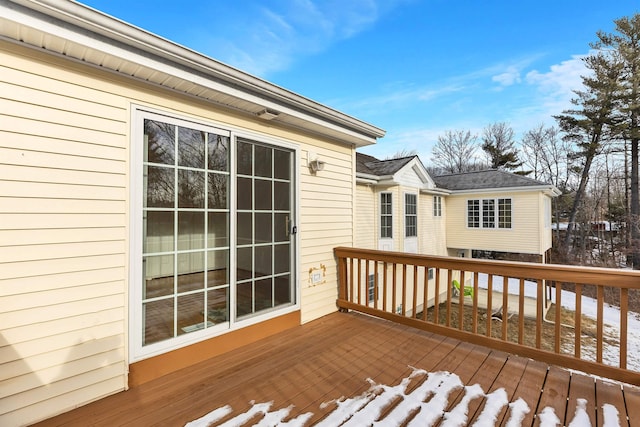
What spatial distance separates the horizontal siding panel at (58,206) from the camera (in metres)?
1.69

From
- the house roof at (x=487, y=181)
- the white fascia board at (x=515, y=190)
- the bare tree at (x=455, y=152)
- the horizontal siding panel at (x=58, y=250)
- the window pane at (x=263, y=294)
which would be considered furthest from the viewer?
the bare tree at (x=455, y=152)

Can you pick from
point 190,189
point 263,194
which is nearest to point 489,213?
point 263,194

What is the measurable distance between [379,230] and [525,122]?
19.4m

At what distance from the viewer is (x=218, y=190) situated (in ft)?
8.67

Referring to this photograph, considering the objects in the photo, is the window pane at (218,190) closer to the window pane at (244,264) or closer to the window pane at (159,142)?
the window pane at (159,142)

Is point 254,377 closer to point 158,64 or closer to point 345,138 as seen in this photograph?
point 158,64

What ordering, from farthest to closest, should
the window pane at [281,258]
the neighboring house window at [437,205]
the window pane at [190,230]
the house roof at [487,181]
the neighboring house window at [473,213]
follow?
the neighboring house window at [473,213]
the neighboring house window at [437,205]
the house roof at [487,181]
the window pane at [281,258]
the window pane at [190,230]

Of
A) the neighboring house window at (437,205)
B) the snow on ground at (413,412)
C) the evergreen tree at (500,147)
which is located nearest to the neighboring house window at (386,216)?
the neighboring house window at (437,205)

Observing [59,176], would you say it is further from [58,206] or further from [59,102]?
[59,102]

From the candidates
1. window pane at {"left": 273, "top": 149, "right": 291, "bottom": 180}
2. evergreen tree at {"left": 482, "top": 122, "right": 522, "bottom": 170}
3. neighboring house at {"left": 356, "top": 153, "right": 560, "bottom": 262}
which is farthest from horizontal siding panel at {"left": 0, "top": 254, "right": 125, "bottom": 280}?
evergreen tree at {"left": 482, "top": 122, "right": 522, "bottom": 170}

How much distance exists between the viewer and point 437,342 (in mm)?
2883

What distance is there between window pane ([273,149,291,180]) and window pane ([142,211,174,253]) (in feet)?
4.03

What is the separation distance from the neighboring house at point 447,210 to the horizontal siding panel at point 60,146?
6.01 metres

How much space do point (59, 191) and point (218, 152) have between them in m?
1.18
